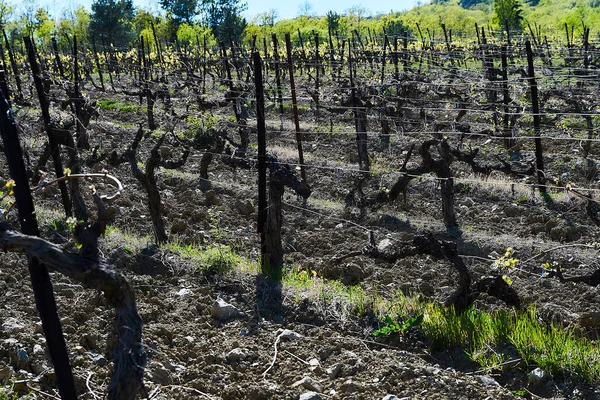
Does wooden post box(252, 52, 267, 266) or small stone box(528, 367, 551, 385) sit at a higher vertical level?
wooden post box(252, 52, 267, 266)

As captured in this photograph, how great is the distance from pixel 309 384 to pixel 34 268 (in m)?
2.27

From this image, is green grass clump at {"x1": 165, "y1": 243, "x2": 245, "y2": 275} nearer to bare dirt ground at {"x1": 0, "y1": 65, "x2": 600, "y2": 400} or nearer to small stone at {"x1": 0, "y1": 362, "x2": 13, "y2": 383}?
bare dirt ground at {"x1": 0, "y1": 65, "x2": 600, "y2": 400}

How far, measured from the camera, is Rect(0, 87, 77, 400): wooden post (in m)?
4.25

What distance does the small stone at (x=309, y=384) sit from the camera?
5.39 metres

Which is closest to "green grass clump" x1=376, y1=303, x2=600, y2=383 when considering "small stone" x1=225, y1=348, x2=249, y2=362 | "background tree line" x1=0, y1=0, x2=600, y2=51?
"small stone" x1=225, y1=348, x2=249, y2=362

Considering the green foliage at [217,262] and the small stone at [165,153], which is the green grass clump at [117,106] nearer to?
the small stone at [165,153]

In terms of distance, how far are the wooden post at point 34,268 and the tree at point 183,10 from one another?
180 feet

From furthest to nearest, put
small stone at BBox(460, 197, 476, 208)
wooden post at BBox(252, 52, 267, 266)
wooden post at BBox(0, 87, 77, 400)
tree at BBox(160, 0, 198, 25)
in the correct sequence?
1. tree at BBox(160, 0, 198, 25)
2. small stone at BBox(460, 197, 476, 208)
3. wooden post at BBox(252, 52, 267, 266)
4. wooden post at BBox(0, 87, 77, 400)

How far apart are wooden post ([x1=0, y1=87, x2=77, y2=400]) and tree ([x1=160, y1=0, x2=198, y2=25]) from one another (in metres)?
54.8

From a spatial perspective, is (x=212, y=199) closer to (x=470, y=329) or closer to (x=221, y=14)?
(x=470, y=329)

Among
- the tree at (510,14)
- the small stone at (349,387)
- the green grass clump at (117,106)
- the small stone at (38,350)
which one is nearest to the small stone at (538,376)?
Result: the small stone at (349,387)

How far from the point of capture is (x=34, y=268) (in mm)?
4230

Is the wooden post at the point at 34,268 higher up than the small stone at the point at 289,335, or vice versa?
the wooden post at the point at 34,268

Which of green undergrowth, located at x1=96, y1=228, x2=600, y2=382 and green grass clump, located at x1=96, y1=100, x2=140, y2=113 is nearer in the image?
green undergrowth, located at x1=96, y1=228, x2=600, y2=382
